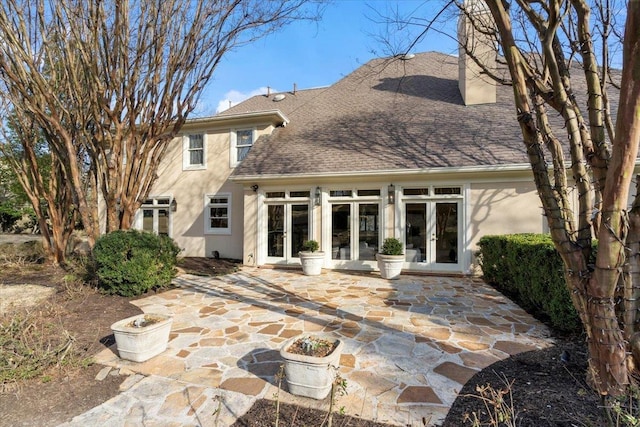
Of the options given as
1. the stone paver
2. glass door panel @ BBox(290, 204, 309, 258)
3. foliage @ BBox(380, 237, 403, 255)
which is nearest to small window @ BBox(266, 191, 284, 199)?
glass door panel @ BBox(290, 204, 309, 258)

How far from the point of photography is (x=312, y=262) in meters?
8.57

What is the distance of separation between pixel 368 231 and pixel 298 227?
225cm

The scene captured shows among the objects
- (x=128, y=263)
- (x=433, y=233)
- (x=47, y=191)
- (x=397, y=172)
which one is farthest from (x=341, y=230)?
(x=47, y=191)

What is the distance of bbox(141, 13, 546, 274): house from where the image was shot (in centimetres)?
821

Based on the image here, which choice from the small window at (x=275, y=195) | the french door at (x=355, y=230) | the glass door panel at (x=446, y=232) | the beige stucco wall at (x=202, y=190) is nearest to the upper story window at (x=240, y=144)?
the beige stucco wall at (x=202, y=190)

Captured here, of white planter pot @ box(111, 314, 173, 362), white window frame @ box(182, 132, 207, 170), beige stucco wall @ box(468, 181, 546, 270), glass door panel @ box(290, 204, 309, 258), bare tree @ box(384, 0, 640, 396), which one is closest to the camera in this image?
bare tree @ box(384, 0, 640, 396)

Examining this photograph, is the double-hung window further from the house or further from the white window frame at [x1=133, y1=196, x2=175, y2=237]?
the white window frame at [x1=133, y1=196, x2=175, y2=237]

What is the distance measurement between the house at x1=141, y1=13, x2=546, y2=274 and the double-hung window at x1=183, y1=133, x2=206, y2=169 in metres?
0.04

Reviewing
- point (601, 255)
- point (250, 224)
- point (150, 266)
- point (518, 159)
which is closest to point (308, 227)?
point (250, 224)

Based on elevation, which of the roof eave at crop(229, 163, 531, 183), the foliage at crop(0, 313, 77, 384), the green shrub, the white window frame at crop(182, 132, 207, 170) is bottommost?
the foliage at crop(0, 313, 77, 384)

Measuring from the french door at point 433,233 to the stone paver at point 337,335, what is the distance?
4.21 feet

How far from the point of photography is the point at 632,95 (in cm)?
189

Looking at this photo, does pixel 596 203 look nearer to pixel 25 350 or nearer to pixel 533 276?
pixel 533 276

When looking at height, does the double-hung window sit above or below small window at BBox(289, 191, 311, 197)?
above
